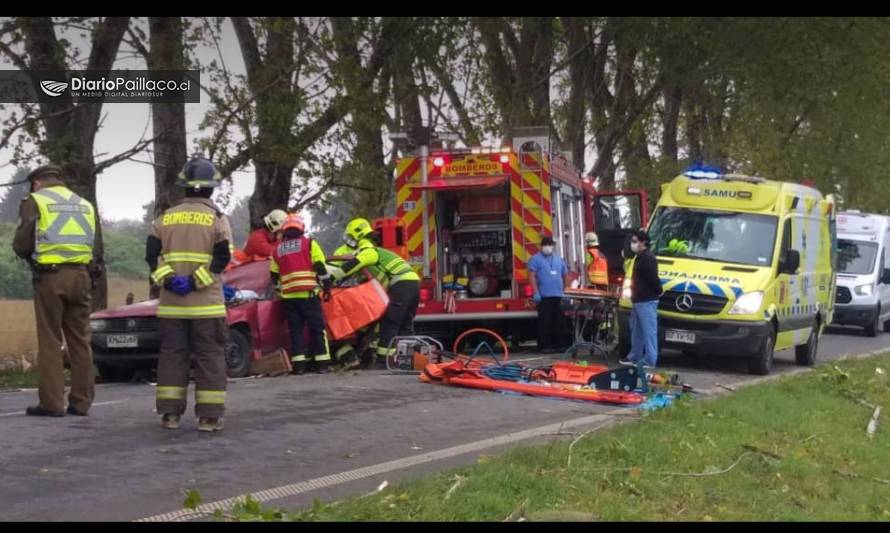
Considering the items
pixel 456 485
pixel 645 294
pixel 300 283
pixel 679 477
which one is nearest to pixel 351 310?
pixel 300 283

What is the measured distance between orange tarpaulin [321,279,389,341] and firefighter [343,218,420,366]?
20 cm

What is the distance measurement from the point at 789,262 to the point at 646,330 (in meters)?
2.46

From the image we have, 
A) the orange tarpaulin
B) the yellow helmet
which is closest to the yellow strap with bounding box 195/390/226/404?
the orange tarpaulin

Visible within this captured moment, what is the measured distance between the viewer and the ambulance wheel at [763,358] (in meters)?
15.4

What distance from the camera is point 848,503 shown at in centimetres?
727

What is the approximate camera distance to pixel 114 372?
13.9 metres

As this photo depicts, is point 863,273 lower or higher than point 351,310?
higher

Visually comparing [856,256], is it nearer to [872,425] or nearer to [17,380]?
[872,425]

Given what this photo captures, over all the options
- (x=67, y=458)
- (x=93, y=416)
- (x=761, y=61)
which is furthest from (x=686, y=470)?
(x=93, y=416)

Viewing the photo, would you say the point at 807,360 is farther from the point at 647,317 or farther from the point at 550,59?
the point at 550,59

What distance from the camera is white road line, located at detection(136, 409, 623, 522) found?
6125 mm

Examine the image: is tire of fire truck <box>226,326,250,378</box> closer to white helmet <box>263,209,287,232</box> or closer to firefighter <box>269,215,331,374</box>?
firefighter <box>269,215,331,374</box>

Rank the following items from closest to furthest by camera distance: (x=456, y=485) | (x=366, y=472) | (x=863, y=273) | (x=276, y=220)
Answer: (x=456, y=485) → (x=366, y=472) → (x=276, y=220) → (x=863, y=273)
